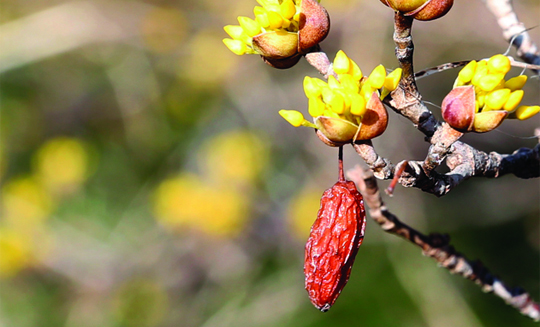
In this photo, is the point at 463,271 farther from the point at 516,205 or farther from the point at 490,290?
the point at 516,205

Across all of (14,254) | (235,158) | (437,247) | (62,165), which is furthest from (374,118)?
(62,165)

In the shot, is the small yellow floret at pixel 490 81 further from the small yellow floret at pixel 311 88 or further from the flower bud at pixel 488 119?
the small yellow floret at pixel 311 88

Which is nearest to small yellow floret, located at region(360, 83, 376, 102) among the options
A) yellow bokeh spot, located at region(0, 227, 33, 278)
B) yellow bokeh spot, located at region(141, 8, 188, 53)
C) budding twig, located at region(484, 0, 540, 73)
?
budding twig, located at region(484, 0, 540, 73)

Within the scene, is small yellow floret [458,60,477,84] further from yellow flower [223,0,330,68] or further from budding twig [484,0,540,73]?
budding twig [484,0,540,73]

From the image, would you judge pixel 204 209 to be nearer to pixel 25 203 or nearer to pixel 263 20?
pixel 25 203

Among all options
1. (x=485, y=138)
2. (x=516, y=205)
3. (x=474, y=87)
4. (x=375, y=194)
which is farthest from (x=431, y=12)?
(x=516, y=205)

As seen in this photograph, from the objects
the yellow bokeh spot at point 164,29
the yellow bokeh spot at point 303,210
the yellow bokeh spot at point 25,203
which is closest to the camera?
the yellow bokeh spot at point 303,210

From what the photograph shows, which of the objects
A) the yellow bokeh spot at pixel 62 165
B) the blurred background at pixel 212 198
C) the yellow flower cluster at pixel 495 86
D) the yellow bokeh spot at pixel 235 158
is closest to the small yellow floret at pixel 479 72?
the yellow flower cluster at pixel 495 86

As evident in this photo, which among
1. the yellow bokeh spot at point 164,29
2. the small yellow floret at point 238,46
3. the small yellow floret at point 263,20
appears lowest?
the yellow bokeh spot at point 164,29
